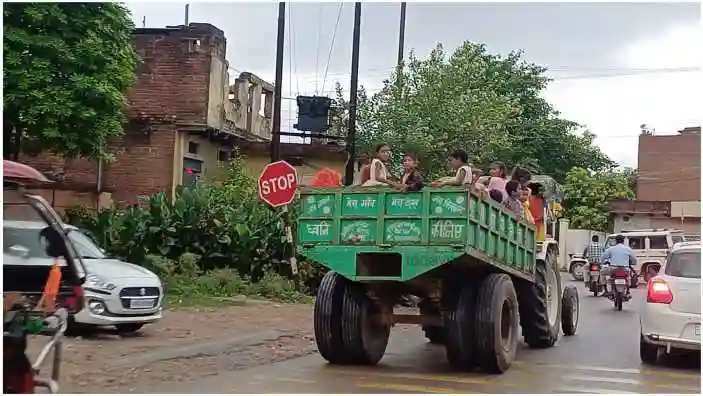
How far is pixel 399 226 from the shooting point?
366 inches

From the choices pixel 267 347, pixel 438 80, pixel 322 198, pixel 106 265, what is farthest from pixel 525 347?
pixel 438 80

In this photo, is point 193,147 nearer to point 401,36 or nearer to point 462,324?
point 401,36

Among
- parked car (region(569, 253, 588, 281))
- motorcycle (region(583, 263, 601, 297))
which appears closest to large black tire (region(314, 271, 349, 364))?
motorcycle (region(583, 263, 601, 297))

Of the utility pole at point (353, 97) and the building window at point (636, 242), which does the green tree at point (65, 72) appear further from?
the building window at point (636, 242)

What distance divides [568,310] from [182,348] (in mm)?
6164

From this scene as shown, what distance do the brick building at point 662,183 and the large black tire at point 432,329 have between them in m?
38.9

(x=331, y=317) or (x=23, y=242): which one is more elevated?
(x=23, y=242)

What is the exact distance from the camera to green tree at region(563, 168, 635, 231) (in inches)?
1902

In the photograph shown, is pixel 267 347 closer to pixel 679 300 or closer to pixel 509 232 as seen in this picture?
pixel 509 232

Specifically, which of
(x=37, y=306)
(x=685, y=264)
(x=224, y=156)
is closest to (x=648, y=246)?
(x=224, y=156)

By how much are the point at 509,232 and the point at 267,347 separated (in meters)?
3.49

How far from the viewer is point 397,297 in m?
10.7

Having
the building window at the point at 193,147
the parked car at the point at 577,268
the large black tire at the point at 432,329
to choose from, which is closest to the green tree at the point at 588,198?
the parked car at the point at 577,268

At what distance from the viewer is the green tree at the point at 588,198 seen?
48.3m
